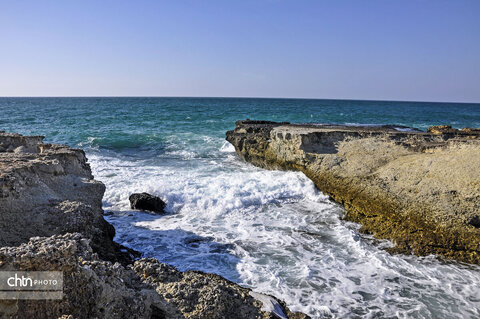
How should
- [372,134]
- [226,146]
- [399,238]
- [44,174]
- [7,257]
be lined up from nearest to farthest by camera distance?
[7,257] → [44,174] → [399,238] → [372,134] → [226,146]

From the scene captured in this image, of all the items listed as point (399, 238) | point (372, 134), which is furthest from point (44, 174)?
point (372, 134)

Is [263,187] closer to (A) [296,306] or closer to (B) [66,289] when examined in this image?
(A) [296,306]

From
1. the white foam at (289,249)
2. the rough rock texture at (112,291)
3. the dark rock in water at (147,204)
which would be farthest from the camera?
the dark rock in water at (147,204)

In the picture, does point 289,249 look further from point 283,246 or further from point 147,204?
point 147,204

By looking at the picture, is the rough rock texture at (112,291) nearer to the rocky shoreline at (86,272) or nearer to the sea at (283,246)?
the rocky shoreline at (86,272)

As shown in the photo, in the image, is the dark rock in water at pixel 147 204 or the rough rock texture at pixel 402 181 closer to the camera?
the rough rock texture at pixel 402 181

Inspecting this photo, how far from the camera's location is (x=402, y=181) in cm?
675

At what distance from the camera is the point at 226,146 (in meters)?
16.4

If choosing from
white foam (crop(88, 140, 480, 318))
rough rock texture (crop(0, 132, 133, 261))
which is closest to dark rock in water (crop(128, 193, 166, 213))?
white foam (crop(88, 140, 480, 318))

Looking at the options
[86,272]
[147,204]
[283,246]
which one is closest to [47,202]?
[86,272]

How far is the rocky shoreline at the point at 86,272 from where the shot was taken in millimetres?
2295

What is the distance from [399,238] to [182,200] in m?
5.02

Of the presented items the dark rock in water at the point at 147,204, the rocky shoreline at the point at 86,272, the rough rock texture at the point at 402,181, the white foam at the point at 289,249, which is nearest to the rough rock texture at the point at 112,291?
the rocky shoreline at the point at 86,272

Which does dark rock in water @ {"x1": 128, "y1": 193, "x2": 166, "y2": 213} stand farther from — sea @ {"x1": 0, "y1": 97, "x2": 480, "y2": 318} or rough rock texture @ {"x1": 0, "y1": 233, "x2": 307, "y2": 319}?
rough rock texture @ {"x1": 0, "y1": 233, "x2": 307, "y2": 319}
